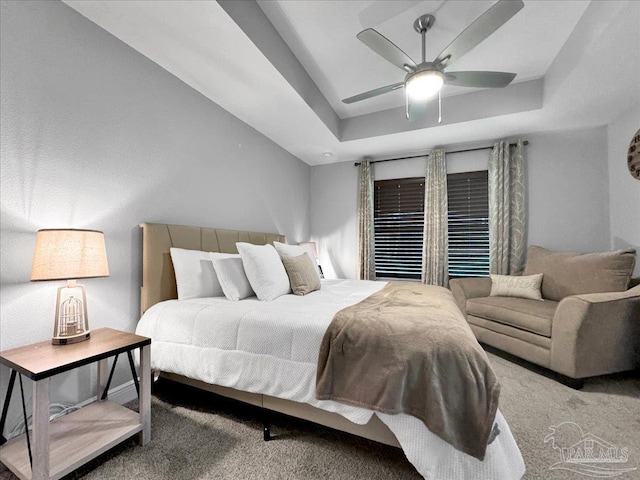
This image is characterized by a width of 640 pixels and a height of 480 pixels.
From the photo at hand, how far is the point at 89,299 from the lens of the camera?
1.76 m

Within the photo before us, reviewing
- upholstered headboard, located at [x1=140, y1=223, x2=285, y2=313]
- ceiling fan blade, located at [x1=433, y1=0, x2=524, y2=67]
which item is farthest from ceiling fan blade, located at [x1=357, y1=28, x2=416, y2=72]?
upholstered headboard, located at [x1=140, y1=223, x2=285, y2=313]

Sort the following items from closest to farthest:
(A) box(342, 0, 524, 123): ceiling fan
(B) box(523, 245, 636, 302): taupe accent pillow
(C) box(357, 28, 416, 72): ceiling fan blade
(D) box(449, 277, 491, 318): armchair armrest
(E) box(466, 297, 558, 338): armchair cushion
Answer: (A) box(342, 0, 524, 123): ceiling fan, (C) box(357, 28, 416, 72): ceiling fan blade, (E) box(466, 297, 558, 338): armchair cushion, (B) box(523, 245, 636, 302): taupe accent pillow, (D) box(449, 277, 491, 318): armchair armrest

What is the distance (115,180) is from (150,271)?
0.68 metres

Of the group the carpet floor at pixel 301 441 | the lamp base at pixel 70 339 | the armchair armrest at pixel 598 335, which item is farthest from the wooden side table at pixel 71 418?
the armchair armrest at pixel 598 335

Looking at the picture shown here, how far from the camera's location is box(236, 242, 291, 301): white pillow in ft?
6.86

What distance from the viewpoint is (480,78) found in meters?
2.11

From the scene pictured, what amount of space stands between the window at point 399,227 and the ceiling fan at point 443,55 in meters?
1.98

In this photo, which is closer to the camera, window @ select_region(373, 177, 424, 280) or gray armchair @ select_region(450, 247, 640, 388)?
gray armchair @ select_region(450, 247, 640, 388)

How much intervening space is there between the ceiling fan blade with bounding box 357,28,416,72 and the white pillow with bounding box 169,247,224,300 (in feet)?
6.39

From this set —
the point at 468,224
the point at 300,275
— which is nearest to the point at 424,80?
the point at 300,275

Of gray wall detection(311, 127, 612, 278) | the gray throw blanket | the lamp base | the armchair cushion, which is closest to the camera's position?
the gray throw blanket

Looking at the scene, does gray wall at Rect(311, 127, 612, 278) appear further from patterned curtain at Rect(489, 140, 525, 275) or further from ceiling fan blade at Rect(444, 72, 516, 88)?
ceiling fan blade at Rect(444, 72, 516, 88)

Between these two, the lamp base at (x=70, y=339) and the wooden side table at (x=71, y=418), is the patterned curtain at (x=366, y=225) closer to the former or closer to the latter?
the wooden side table at (x=71, y=418)

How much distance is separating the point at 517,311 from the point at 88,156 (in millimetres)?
3579
